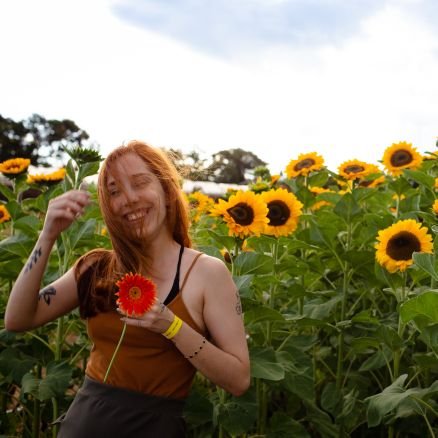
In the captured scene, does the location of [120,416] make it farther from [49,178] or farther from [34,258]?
[49,178]

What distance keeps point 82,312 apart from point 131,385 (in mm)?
224

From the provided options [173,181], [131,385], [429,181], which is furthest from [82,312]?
[429,181]

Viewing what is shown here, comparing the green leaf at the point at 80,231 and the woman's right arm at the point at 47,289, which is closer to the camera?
the woman's right arm at the point at 47,289

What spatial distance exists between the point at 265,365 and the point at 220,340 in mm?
456

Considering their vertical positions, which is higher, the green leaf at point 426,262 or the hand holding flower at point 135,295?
the green leaf at point 426,262

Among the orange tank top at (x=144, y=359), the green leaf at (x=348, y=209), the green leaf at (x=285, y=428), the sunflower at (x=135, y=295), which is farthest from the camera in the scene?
the green leaf at (x=348, y=209)

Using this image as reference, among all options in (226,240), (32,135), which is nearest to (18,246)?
(226,240)

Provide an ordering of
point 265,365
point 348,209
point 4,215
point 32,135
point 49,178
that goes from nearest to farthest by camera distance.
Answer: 1. point 265,365
2. point 348,209
3. point 49,178
4. point 4,215
5. point 32,135

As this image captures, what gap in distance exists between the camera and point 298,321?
2.16 meters

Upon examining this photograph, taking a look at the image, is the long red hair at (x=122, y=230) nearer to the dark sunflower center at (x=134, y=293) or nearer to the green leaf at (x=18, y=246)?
the dark sunflower center at (x=134, y=293)

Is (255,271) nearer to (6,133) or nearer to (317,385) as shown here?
(317,385)

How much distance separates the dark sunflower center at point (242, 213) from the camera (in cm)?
214

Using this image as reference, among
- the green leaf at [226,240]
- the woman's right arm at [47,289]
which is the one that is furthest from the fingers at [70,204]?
the green leaf at [226,240]

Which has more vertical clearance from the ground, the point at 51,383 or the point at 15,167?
the point at 15,167
